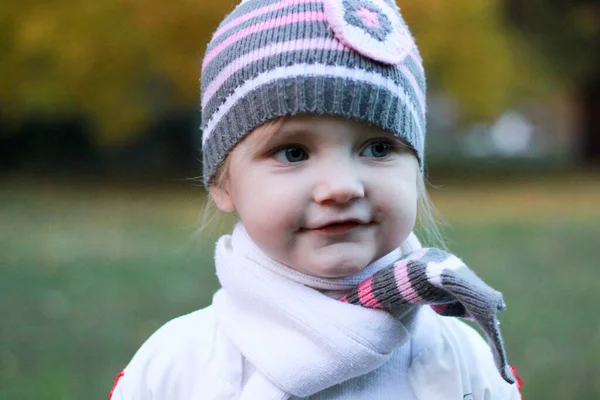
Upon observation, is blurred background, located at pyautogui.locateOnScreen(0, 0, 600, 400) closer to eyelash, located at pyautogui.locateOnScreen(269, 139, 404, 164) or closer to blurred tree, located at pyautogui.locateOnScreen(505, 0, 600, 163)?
blurred tree, located at pyautogui.locateOnScreen(505, 0, 600, 163)

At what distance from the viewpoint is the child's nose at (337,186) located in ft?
6.21

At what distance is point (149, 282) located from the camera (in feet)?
21.5

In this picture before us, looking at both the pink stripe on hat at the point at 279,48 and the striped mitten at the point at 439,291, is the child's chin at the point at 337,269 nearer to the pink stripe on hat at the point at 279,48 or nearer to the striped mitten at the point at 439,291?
the striped mitten at the point at 439,291

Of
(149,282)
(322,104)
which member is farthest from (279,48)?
(149,282)

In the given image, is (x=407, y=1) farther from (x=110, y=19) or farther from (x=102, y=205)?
(x=102, y=205)

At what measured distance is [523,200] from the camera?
509 inches

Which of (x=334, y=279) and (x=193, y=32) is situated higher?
(x=193, y=32)

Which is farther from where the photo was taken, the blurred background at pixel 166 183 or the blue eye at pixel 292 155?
the blurred background at pixel 166 183

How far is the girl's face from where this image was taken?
6.34ft

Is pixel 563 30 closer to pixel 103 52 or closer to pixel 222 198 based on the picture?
pixel 103 52

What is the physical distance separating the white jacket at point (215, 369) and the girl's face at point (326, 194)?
0.30 m

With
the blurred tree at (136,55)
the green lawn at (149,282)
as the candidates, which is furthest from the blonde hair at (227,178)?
the blurred tree at (136,55)

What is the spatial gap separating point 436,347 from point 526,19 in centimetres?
1903

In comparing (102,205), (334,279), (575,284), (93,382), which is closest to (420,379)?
(334,279)
